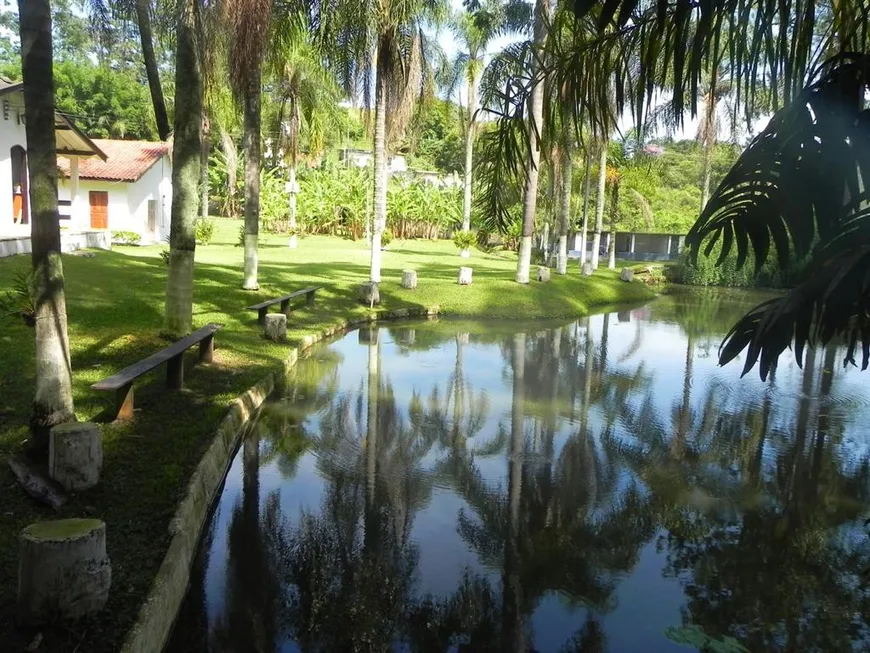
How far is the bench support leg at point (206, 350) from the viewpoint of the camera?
10219 mm

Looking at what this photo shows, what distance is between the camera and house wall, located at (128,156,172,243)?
3067 cm

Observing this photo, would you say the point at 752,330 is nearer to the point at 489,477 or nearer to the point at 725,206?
the point at 725,206

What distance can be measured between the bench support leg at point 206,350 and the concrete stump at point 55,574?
250 inches

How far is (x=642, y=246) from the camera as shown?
151 feet

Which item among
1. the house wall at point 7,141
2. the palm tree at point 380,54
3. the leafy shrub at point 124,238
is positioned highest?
the palm tree at point 380,54

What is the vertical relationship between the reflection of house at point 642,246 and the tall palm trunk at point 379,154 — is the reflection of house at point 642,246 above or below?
below

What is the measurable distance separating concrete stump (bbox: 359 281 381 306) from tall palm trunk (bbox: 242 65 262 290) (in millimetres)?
2591

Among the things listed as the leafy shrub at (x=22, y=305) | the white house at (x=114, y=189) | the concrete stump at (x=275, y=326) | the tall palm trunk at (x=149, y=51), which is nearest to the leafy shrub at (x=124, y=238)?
the white house at (x=114, y=189)

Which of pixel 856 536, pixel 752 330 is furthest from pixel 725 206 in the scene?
pixel 856 536

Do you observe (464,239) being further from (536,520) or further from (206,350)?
(536,520)

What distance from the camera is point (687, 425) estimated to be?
972 centimetres

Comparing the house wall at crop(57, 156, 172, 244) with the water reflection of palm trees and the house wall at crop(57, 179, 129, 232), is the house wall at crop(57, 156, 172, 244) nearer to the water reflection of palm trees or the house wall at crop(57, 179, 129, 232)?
the house wall at crop(57, 179, 129, 232)

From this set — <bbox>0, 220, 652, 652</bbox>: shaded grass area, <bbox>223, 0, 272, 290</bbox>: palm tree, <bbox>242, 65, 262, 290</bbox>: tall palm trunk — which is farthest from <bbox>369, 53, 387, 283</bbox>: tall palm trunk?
<bbox>223, 0, 272, 290</bbox>: palm tree

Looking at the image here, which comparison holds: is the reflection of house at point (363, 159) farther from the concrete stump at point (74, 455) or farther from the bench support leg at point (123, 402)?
the concrete stump at point (74, 455)
